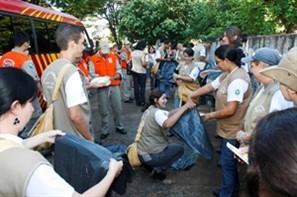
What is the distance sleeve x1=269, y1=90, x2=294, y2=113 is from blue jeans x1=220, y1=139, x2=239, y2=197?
3.26ft

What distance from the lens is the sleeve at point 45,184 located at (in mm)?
1327

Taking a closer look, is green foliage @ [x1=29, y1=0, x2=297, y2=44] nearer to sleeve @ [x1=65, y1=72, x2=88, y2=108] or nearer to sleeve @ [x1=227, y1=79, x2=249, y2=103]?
sleeve @ [x1=227, y1=79, x2=249, y2=103]

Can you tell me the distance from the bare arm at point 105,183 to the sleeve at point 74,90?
109 centimetres

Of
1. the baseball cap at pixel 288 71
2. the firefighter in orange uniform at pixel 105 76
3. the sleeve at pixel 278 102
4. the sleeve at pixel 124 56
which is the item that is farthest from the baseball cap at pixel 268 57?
the sleeve at pixel 124 56

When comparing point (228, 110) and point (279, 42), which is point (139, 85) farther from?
point (228, 110)

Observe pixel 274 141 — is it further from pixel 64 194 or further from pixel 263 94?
pixel 263 94

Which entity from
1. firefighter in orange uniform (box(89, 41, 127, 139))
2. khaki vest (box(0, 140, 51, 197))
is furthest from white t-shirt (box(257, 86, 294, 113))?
firefighter in orange uniform (box(89, 41, 127, 139))

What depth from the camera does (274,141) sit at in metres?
0.85

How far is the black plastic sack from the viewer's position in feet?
12.3

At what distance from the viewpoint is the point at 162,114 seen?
389 centimetres

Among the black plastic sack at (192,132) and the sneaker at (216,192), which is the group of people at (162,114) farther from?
the sneaker at (216,192)

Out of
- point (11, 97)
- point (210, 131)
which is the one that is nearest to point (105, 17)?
point (210, 131)

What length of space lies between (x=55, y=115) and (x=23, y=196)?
1592 mm

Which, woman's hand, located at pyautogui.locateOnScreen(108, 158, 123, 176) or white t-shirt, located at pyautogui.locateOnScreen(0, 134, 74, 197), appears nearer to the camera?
white t-shirt, located at pyautogui.locateOnScreen(0, 134, 74, 197)
